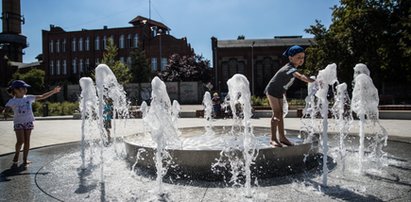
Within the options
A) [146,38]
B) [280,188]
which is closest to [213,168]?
[280,188]

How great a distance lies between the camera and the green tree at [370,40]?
22516 mm

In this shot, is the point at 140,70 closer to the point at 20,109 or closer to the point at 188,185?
the point at 20,109

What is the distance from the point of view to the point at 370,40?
23578mm

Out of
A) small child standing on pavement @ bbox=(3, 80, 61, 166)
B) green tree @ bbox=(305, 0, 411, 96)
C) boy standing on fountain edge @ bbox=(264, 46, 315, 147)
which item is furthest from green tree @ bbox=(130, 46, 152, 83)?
boy standing on fountain edge @ bbox=(264, 46, 315, 147)

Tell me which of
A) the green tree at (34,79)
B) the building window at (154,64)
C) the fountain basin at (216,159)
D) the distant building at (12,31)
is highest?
the distant building at (12,31)

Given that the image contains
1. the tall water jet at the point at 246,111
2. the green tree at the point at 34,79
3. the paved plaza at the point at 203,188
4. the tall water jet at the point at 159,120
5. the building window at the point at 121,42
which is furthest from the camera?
the building window at the point at 121,42

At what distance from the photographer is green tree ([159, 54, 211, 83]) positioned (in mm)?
43906

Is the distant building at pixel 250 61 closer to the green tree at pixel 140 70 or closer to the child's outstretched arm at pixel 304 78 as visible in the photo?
the green tree at pixel 140 70

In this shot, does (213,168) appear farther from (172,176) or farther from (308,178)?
(308,178)

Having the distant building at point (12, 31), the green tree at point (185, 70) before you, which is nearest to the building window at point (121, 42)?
the green tree at point (185, 70)

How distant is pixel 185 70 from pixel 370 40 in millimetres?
25000

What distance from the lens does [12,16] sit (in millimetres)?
64188

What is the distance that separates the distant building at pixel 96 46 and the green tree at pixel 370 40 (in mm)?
29329

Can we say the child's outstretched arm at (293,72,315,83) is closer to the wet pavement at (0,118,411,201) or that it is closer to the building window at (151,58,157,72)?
the wet pavement at (0,118,411,201)
